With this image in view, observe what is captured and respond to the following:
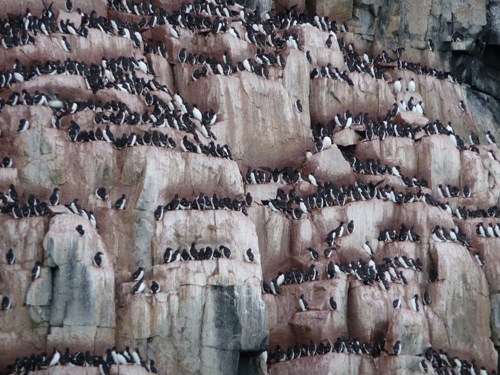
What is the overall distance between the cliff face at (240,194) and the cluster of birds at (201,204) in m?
0.07

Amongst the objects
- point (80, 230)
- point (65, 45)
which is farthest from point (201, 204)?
point (65, 45)

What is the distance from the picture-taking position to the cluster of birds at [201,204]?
4947 centimetres

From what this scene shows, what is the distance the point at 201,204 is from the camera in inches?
1975

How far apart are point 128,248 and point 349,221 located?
8.89m

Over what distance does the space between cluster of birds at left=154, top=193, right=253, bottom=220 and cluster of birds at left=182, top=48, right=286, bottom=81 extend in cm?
711

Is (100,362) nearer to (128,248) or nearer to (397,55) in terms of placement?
(128,248)

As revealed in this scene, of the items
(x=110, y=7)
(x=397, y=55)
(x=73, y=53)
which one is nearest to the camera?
(x=73, y=53)

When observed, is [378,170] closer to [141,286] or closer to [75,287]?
[141,286]

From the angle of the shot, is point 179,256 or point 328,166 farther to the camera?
point 328,166

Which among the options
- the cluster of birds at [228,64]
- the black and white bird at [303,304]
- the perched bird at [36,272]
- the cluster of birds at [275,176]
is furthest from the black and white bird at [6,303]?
the cluster of birds at [228,64]

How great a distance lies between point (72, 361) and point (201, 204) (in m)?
7.26

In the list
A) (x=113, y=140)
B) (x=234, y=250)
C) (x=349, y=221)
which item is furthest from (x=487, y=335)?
(x=113, y=140)

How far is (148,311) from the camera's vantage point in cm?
4750

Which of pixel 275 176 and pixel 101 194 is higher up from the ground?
pixel 275 176
